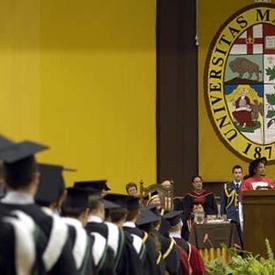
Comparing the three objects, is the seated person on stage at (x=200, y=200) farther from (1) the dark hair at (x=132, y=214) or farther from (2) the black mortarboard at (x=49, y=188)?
(2) the black mortarboard at (x=49, y=188)

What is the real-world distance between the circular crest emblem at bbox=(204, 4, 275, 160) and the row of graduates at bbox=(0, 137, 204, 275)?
7999mm

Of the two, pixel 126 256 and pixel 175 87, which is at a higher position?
pixel 175 87

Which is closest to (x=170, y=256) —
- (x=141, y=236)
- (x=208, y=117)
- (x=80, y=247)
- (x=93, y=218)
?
(x=141, y=236)

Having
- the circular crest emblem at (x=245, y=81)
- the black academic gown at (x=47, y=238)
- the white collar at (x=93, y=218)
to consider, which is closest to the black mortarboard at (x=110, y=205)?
the white collar at (x=93, y=218)

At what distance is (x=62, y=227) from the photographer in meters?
4.94

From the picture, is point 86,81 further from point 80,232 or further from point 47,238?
point 47,238

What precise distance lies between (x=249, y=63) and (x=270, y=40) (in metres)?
0.48

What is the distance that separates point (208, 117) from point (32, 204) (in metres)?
11.7

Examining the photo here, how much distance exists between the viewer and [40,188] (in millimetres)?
5508

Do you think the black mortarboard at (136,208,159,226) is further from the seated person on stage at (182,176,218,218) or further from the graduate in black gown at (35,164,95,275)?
the seated person on stage at (182,176,218,218)

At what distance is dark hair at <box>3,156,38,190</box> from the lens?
470 cm

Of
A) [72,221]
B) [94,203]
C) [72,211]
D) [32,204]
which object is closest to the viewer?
[32,204]

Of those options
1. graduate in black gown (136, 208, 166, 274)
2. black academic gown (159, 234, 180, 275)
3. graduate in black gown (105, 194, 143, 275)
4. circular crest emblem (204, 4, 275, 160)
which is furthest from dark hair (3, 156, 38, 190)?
circular crest emblem (204, 4, 275, 160)

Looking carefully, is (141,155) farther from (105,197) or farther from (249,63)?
(105,197)
